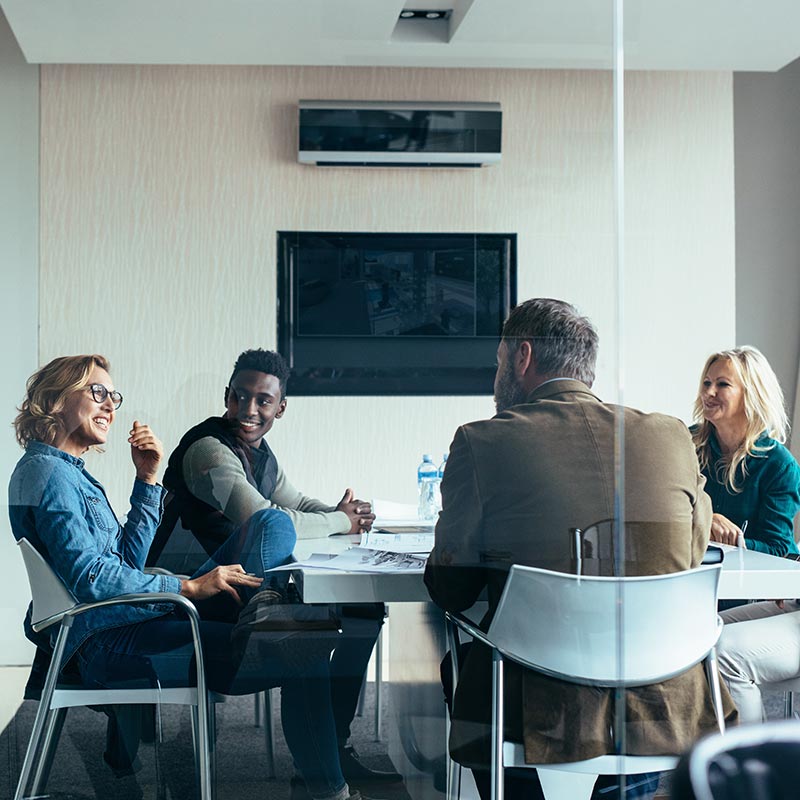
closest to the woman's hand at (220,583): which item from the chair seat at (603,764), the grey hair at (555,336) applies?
the chair seat at (603,764)

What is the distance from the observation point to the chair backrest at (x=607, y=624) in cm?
211

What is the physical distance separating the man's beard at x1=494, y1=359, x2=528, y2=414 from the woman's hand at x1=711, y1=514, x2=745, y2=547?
580 mm

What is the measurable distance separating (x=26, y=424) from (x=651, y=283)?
159cm

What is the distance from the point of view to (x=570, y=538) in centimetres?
230

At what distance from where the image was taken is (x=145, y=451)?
7.29ft

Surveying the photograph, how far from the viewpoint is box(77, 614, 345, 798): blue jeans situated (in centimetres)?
218

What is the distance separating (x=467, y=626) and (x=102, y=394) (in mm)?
1022

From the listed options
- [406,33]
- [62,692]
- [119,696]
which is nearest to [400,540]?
[119,696]

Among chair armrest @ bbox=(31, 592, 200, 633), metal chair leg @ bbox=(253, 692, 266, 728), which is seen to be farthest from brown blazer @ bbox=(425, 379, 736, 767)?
chair armrest @ bbox=(31, 592, 200, 633)

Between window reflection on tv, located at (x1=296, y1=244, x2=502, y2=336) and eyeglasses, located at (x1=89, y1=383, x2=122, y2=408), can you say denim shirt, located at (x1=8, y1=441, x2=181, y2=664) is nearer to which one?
eyeglasses, located at (x1=89, y1=383, x2=122, y2=408)

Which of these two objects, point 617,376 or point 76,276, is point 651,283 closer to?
point 617,376

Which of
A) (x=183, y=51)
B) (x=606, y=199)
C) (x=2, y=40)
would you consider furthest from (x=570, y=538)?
(x=2, y=40)

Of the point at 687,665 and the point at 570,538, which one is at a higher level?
the point at 570,538

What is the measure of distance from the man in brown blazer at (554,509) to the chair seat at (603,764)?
0.02 m
